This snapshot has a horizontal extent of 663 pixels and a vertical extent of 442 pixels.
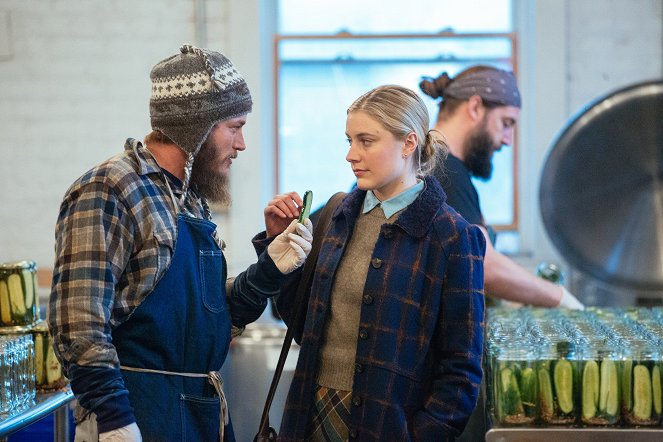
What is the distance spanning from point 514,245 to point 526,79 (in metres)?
0.84

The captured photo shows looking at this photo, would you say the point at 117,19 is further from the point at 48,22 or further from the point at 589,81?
the point at 589,81

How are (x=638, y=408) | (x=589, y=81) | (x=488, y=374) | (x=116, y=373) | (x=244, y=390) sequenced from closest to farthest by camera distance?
(x=116, y=373)
(x=638, y=408)
(x=488, y=374)
(x=244, y=390)
(x=589, y=81)

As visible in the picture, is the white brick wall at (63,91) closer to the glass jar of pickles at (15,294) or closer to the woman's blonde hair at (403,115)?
the glass jar of pickles at (15,294)

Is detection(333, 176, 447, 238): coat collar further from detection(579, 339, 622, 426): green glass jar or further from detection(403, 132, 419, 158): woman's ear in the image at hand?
detection(579, 339, 622, 426): green glass jar

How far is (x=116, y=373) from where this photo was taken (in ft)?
5.79

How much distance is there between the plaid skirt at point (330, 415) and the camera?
191 cm

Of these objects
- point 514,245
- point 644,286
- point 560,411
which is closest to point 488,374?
point 560,411

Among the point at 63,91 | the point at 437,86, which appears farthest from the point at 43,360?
the point at 63,91

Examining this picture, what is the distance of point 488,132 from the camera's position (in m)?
2.98

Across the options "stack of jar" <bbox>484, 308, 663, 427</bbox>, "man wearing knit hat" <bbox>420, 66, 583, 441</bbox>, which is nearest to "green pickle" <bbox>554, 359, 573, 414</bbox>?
"stack of jar" <bbox>484, 308, 663, 427</bbox>

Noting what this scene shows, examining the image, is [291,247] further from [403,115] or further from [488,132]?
[488,132]

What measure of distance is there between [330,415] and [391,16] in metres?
3.43

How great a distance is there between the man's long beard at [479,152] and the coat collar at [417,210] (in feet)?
3.18

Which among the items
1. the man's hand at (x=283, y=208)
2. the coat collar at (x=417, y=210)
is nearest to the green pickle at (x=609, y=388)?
the coat collar at (x=417, y=210)
